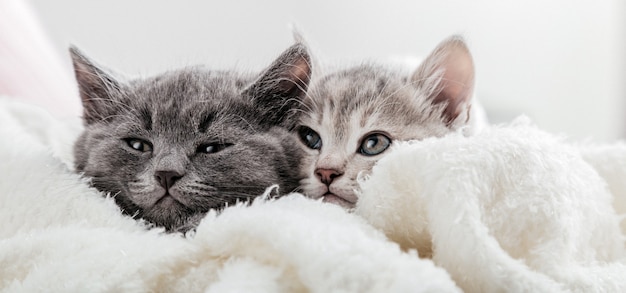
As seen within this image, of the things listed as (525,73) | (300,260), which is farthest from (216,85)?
(525,73)

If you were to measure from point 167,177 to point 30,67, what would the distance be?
2.11 ft

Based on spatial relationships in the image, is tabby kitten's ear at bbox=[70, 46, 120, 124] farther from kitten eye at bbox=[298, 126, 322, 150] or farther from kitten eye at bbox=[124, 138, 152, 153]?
kitten eye at bbox=[298, 126, 322, 150]

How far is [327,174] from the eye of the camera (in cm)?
83

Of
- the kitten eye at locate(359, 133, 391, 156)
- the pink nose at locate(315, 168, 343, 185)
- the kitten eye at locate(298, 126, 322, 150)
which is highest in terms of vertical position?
the kitten eye at locate(359, 133, 391, 156)

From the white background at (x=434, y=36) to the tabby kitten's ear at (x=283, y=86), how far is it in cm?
26

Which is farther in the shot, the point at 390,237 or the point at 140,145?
the point at 140,145

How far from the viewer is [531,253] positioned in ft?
1.85

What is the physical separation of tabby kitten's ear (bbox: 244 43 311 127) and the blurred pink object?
21.3 inches

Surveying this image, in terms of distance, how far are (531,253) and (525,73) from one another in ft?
6.24

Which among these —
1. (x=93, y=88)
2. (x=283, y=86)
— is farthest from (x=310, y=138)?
(x=93, y=88)

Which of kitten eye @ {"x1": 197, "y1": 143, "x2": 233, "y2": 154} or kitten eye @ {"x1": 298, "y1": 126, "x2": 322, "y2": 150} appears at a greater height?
kitten eye @ {"x1": 298, "y1": 126, "x2": 322, "y2": 150}

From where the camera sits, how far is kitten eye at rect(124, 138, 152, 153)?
0.84m

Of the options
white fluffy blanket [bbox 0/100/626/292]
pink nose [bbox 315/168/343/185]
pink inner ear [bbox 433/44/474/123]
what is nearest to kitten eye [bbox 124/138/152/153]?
white fluffy blanket [bbox 0/100/626/292]

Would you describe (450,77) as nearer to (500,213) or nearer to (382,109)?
(382,109)
